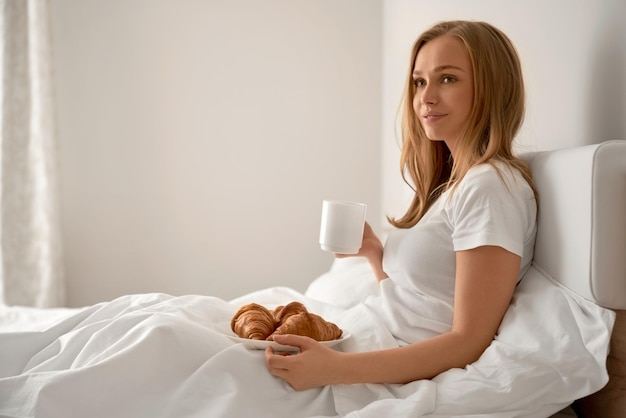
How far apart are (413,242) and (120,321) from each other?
603 mm

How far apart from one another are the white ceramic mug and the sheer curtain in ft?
7.40

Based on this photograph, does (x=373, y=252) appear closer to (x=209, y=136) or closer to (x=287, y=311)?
(x=287, y=311)

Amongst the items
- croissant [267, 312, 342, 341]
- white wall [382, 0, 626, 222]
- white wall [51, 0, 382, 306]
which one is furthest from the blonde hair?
white wall [51, 0, 382, 306]

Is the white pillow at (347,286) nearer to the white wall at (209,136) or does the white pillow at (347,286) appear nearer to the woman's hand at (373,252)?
the woman's hand at (373,252)

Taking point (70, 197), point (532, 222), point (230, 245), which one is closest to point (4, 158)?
point (70, 197)

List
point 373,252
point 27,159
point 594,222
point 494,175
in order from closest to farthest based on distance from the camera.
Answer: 1. point 594,222
2. point 494,175
3. point 373,252
4. point 27,159

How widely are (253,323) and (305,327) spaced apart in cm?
10

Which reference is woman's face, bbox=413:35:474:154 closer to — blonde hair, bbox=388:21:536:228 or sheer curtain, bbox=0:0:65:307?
blonde hair, bbox=388:21:536:228

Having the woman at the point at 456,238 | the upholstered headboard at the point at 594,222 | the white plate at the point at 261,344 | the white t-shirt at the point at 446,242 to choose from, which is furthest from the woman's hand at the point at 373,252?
the upholstered headboard at the point at 594,222

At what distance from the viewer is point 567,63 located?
134 centimetres

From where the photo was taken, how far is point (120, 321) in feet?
3.57

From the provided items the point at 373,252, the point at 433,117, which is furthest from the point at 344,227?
the point at 433,117

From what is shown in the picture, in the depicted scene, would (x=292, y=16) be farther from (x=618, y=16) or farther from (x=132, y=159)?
(x=618, y=16)

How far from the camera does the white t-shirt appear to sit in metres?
1.07
